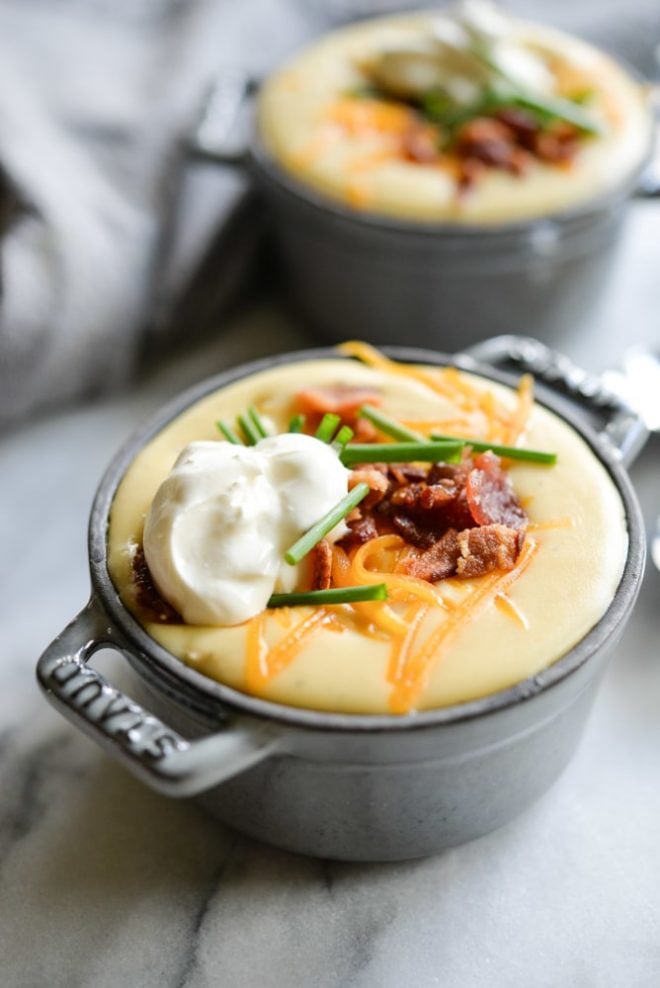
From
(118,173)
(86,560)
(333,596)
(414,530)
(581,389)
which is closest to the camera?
(333,596)

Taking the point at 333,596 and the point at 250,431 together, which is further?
the point at 250,431

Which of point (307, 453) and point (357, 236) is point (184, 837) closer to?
point (307, 453)

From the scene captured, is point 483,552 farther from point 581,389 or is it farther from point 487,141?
point 487,141

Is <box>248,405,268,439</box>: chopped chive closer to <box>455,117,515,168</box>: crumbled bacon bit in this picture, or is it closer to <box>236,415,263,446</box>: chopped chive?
<box>236,415,263,446</box>: chopped chive

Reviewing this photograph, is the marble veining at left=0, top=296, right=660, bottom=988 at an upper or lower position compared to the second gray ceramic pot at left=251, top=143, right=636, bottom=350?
lower

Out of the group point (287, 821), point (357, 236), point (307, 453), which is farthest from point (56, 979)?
point (357, 236)

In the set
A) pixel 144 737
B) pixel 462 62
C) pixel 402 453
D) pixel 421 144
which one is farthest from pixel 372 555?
pixel 462 62

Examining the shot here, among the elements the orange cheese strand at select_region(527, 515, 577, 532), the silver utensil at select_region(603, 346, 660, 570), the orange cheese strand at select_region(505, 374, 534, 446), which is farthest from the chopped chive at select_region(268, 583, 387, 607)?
the silver utensil at select_region(603, 346, 660, 570)
